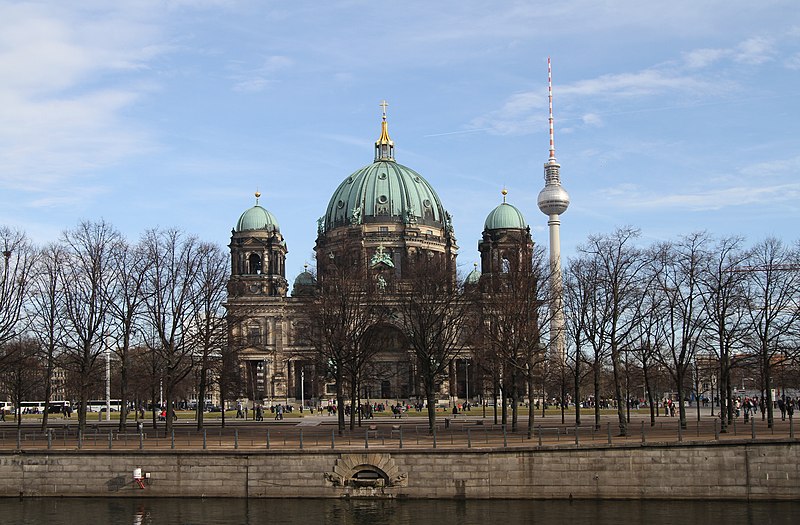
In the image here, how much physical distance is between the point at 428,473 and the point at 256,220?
109m

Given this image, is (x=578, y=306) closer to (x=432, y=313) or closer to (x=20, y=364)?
(x=432, y=313)

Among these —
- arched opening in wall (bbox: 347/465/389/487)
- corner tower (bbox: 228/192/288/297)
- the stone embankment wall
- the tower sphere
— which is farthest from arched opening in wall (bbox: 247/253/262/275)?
arched opening in wall (bbox: 347/465/389/487)

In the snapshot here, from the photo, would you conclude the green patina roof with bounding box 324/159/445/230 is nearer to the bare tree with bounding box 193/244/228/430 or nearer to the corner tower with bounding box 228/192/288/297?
the corner tower with bounding box 228/192/288/297

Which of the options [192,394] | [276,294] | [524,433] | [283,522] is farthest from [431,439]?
[276,294]

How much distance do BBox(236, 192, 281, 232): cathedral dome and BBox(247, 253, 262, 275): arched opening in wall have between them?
4.19 meters

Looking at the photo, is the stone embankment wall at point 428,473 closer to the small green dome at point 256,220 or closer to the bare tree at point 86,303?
the bare tree at point 86,303

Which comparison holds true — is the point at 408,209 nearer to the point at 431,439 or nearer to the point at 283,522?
the point at 431,439

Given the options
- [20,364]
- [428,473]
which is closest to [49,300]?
[20,364]

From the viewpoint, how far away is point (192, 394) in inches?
5305

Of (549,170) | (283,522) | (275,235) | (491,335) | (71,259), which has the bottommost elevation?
(283,522)

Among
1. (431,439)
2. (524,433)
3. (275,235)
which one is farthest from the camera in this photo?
(275,235)

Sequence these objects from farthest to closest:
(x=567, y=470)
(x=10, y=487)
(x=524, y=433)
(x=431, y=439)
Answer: (x=524, y=433), (x=431, y=439), (x=10, y=487), (x=567, y=470)

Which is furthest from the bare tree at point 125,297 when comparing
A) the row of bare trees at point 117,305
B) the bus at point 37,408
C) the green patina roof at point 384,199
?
the green patina roof at point 384,199

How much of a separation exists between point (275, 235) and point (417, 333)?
88141 mm
